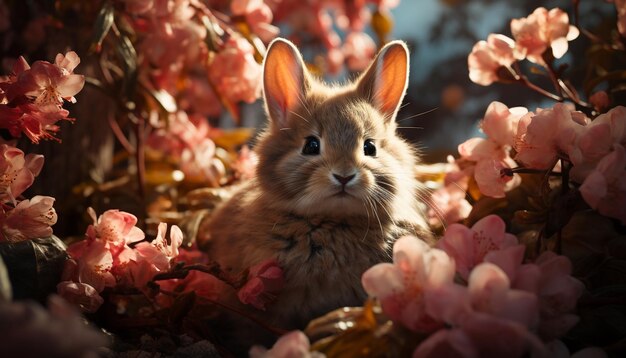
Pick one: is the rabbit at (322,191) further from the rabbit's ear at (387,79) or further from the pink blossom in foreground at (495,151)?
the pink blossom in foreground at (495,151)

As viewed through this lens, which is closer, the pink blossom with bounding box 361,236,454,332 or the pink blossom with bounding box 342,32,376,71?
the pink blossom with bounding box 361,236,454,332

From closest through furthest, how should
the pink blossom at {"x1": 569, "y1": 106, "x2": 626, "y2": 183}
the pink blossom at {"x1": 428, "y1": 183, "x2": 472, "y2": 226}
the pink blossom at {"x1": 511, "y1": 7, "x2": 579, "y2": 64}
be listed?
the pink blossom at {"x1": 569, "y1": 106, "x2": 626, "y2": 183} → the pink blossom at {"x1": 511, "y1": 7, "x2": 579, "y2": 64} → the pink blossom at {"x1": 428, "y1": 183, "x2": 472, "y2": 226}

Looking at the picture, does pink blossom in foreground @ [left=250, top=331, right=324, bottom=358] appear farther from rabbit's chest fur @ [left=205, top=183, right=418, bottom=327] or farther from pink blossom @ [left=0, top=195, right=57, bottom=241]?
pink blossom @ [left=0, top=195, right=57, bottom=241]


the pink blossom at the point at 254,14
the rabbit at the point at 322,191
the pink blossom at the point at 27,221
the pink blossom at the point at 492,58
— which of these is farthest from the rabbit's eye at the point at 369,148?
the pink blossom at the point at 27,221

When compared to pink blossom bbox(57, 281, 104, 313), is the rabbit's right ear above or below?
above

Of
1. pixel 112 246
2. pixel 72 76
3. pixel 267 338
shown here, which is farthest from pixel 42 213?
pixel 267 338

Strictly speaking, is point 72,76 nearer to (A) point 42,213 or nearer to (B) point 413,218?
(A) point 42,213

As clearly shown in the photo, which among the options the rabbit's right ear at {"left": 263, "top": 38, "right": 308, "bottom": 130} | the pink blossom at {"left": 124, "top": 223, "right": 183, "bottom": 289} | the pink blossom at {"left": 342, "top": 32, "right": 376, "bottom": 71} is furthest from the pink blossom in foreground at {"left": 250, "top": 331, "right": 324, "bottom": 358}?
the pink blossom at {"left": 342, "top": 32, "right": 376, "bottom": 71}
